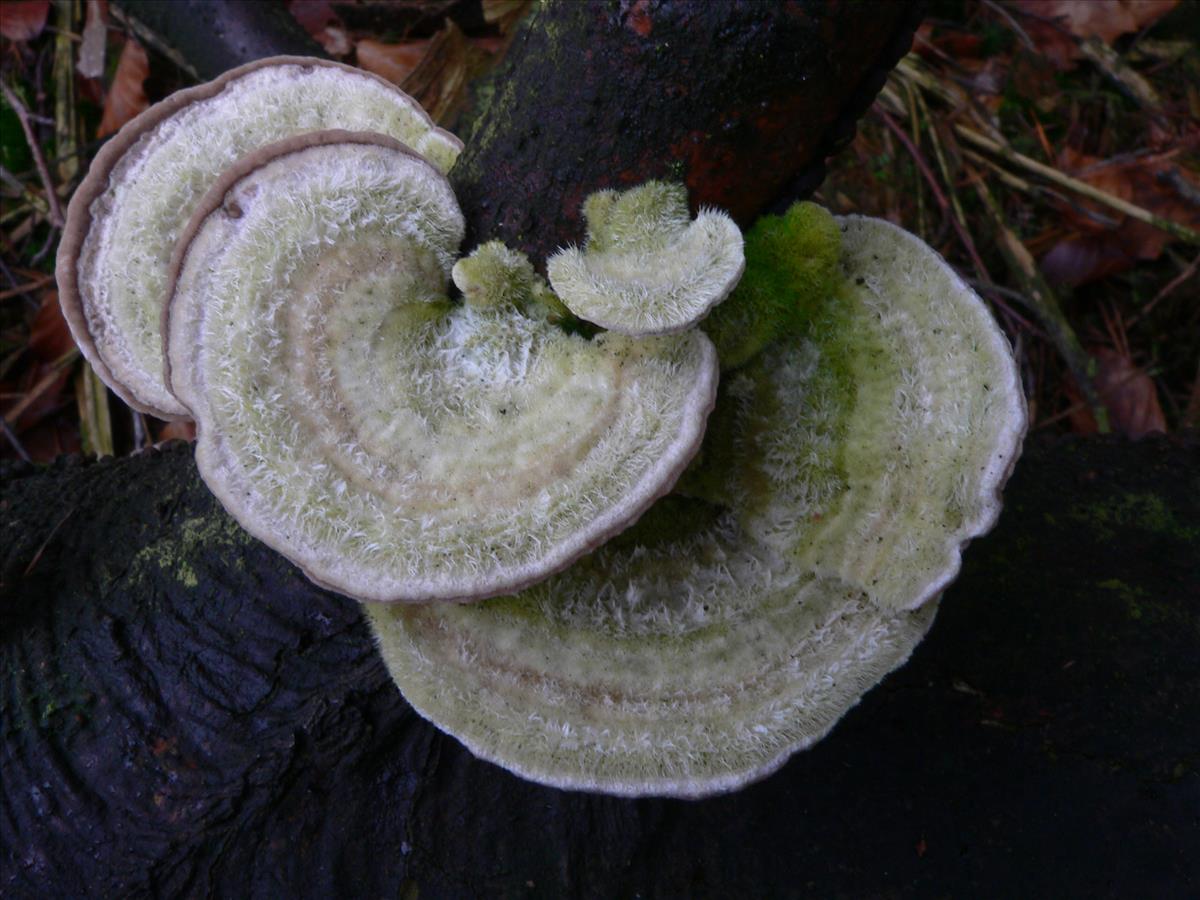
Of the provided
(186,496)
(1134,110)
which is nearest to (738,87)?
(186,496)

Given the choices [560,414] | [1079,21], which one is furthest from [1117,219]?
[560,414]

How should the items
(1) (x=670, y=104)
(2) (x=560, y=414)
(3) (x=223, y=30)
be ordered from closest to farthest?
(1) (x=670, y=104) < (2) (x=560, y=414) < (3) (x=223, y=30)

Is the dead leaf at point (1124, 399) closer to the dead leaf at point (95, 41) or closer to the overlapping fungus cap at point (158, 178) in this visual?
the overlapping fungus cap at point (158, 178)

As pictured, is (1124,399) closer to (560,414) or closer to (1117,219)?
(1117,219)

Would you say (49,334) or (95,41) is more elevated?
(95,41)

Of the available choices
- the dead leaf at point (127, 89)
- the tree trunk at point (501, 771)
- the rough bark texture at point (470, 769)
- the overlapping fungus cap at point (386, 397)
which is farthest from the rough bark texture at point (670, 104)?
the dead leaf at point (127, 89)

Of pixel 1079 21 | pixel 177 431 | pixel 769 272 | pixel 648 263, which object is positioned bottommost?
pixel 177 431
